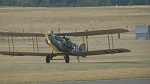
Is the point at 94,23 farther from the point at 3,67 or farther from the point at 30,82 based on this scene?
the point at 30,82

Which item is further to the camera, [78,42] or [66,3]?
[66,3]

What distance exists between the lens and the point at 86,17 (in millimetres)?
93875

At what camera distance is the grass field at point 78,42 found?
84.6 feet

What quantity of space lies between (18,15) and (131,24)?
19742mm

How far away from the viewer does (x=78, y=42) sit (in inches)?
2218

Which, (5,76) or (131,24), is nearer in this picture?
(5,76)

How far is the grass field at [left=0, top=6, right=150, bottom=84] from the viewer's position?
84.6 ft

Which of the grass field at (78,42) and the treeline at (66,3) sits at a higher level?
the grass field at (78,42)

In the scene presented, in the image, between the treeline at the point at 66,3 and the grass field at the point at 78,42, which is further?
the treeline at the point at 66,3

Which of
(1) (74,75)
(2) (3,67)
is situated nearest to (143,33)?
(2) (3,67)

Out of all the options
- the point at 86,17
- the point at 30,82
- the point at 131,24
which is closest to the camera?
the point at 30,82

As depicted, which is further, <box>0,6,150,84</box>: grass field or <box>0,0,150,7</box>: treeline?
<box>0,0,150,7</box>: treeline

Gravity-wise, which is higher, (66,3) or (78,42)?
(78,42)

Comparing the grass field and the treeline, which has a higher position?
the grass field
